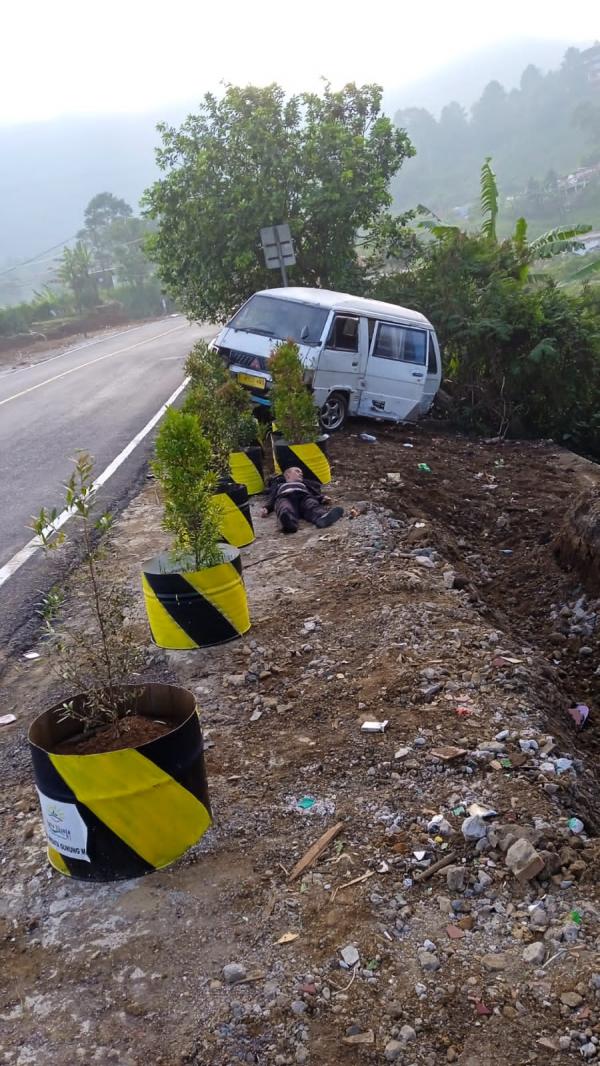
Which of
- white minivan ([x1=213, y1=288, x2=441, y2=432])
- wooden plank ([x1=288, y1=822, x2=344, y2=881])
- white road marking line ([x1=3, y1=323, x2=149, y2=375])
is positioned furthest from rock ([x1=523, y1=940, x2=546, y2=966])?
white road marking line ([x1=3, y1=323, x2=149, y2=375])

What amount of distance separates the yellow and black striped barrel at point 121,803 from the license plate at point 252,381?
900 cm

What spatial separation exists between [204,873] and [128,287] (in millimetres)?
55661

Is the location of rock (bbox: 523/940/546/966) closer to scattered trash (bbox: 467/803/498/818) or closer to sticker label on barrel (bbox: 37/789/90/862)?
scattered trash (bbox: 467/803/498/818)

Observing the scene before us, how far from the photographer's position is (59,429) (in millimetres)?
14570

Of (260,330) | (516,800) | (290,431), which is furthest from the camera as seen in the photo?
(260,330)

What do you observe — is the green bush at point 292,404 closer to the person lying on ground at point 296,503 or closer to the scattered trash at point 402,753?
the person lying on ground at point 296,503

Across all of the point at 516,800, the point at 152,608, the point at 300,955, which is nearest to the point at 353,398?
the point at 152,608

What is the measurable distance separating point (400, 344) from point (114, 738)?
11.3 m

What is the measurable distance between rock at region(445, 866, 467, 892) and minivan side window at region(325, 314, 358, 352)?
1036 centimetres

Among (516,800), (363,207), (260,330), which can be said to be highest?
(363,207)

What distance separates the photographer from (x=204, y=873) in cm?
379

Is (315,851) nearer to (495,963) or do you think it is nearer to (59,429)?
(495,963)

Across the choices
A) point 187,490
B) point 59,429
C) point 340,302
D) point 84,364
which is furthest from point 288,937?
point 84,364

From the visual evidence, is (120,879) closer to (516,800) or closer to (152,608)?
(516,800)
